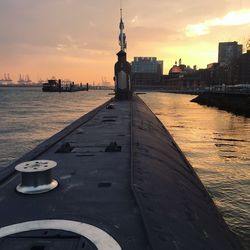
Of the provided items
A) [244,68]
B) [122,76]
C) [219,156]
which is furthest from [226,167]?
[244,68]

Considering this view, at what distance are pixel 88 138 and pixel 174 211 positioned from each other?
7829 millimetres

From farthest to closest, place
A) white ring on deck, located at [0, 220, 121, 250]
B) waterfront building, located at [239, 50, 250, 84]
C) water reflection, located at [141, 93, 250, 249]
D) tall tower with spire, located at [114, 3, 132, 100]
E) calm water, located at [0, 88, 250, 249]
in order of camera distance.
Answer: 1. waterfront building, located at [239, 50, 250, 84]
2. tall tower with spire, located at [114, 3, 132, 100]
3. calm water, located at [0, 88, 250, 249]
4. water reflection, located at [141, 93, 250, 249]
5. white ring on deck, located at [0, 220, 121, 250]

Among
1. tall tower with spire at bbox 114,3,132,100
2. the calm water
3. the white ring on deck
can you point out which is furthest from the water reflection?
tall tower with spire at bbox 114,3,132,100

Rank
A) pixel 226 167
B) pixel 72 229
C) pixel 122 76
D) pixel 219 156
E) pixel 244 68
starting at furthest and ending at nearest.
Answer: pixel 244 68 → pixel 122 76 → pixel 219 156 → pixel 226 167 → pixel 72 229

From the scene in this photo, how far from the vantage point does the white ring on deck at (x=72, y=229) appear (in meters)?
4.81

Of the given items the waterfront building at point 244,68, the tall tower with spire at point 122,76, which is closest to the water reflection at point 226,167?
the tall tower with spire at point 122,76

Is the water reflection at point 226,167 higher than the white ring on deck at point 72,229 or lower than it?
lower

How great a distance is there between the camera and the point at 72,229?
17.0 feet

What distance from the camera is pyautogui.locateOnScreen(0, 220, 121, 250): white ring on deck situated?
4.81 m

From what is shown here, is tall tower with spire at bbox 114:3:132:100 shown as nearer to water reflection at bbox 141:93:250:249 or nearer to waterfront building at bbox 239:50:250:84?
water reflection at bbox 141:93:250:249

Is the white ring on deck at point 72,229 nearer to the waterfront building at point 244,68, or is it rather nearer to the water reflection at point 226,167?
the water reflection at point 226,167

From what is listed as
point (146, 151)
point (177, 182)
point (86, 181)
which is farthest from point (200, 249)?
point (146, 151)

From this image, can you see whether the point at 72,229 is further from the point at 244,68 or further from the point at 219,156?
the point at 244,68

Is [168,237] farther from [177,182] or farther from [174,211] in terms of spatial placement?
[177,182]
